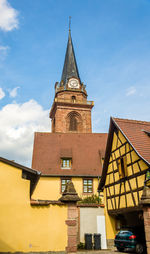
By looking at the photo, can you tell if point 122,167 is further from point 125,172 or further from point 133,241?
point 133,241

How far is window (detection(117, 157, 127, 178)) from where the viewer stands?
1392cm

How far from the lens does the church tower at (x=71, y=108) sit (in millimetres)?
37719

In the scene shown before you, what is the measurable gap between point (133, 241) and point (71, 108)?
28975 millimetres

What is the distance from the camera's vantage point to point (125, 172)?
45.2ft

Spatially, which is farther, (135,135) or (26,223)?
(135,135)

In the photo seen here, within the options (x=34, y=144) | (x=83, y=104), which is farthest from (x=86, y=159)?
(x=83, y=104)

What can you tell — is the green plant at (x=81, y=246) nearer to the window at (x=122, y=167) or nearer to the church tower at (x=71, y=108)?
the window at (x=122, y=167)

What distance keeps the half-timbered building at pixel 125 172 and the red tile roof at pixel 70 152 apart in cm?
428

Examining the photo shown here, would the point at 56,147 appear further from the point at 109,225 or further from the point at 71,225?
the point at 71,225

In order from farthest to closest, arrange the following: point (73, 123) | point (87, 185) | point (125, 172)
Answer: point (73, 123), point (87, 185), point (125, 172)

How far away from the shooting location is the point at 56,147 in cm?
2273

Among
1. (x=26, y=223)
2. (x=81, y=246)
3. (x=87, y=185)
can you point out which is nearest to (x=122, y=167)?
(x=81, y=246)

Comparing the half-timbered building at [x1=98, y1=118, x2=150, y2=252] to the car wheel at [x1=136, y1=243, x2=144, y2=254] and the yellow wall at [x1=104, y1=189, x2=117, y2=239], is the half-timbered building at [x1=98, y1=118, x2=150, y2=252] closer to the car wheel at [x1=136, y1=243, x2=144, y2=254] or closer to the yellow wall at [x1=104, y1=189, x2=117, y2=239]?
the yellow wall at [x1=104, y1=189, x2=117, y2=239]

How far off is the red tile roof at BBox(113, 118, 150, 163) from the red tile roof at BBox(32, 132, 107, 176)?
696cm
